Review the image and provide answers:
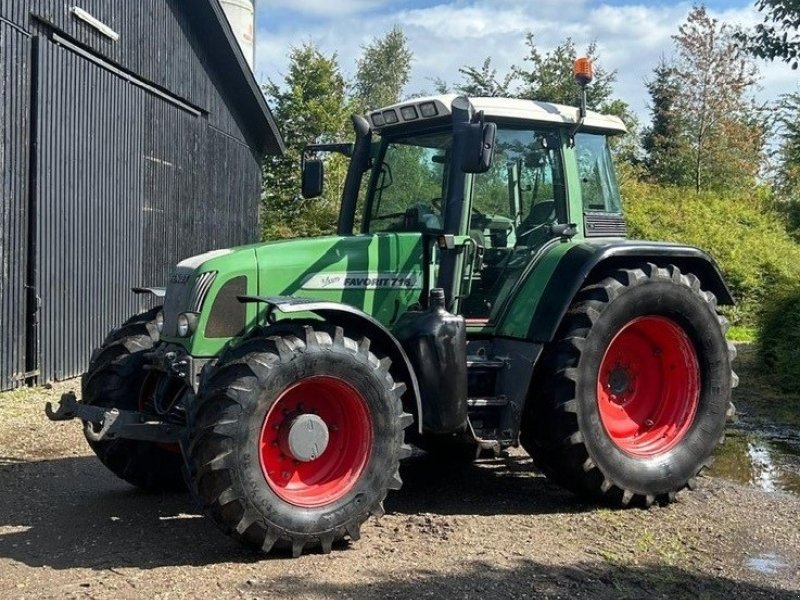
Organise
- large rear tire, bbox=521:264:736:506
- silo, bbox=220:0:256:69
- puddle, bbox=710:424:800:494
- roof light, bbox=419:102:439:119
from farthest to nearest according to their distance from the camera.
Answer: silo, bbox=220:0:256:69 < puddle, bbox=710:424:800:494 < roof light, bbox=419:102:439:119 < large rear tire, bbox=521:264:736:506

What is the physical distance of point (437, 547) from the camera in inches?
193

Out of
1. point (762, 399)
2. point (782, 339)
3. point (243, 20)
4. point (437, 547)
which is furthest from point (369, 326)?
point (243, 20)

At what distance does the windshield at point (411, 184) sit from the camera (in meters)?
5.96

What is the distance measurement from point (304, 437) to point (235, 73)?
41.8 feet

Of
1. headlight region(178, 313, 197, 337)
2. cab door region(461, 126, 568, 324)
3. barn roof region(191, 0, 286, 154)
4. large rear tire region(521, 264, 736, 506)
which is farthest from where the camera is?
barn roof region(191, 0, 286, 154)

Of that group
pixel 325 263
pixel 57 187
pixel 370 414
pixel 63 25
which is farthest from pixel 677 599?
pixel 63 25

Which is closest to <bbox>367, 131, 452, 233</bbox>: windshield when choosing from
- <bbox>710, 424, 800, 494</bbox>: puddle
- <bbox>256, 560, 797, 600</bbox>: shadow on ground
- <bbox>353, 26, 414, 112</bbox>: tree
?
<bbox>256, 560, 797, 600</bbox>: shadow on ground

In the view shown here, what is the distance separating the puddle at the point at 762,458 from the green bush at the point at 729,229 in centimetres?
1109

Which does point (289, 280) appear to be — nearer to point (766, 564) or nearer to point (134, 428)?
point (134, 428)

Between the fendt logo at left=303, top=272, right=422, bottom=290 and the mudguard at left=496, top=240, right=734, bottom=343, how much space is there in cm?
64

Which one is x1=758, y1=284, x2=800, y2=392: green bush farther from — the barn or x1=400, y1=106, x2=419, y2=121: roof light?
the barn

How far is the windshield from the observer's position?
5961mm

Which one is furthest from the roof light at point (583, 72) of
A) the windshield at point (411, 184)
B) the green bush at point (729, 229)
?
the green bush at point (729, 229)

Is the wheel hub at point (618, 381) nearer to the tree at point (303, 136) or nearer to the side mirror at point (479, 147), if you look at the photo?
the side mirror at point (479, 147)
